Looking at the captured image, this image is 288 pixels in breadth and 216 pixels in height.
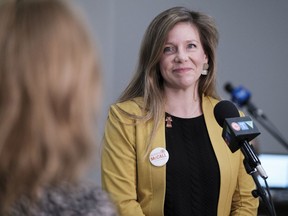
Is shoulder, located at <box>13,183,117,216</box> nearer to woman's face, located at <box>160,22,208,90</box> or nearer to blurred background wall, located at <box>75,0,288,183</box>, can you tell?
woman's face, located at <box>160,22,208,90</box>

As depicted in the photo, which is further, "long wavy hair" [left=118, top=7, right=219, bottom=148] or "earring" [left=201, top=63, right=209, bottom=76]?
"earring" [left=201, top=63, right=209, bottom=76]

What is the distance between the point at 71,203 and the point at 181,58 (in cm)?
117

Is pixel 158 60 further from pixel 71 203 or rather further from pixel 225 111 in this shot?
pixel 71 203

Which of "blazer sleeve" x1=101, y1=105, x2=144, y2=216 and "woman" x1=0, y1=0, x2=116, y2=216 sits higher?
"woman" x1=0, y1=0, x2=116, y2=216

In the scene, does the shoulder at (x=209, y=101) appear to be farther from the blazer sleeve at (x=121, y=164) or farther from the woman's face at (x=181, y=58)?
the blazer sleeve at (x=121, y=164)

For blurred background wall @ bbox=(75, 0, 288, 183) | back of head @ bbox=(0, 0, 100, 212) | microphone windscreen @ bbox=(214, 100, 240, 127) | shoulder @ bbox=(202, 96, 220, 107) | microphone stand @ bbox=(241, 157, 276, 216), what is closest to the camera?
back of head @ bbox=(0, 0, 100, 212)

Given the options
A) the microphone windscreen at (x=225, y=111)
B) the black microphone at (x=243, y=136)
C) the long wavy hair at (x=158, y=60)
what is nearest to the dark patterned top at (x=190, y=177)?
the long wavy hair at (x=158, y=60)

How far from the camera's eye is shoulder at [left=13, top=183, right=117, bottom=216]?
95 centimetres

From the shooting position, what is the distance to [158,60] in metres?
2.09

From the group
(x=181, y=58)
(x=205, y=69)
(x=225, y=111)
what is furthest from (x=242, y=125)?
(x=205, y=69)

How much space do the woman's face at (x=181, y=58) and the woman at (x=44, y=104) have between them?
113cm

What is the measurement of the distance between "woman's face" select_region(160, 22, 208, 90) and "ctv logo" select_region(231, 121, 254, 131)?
54 cm

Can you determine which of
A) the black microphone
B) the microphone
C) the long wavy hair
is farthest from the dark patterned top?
the microphone

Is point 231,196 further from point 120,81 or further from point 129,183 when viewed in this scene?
point 120,81
